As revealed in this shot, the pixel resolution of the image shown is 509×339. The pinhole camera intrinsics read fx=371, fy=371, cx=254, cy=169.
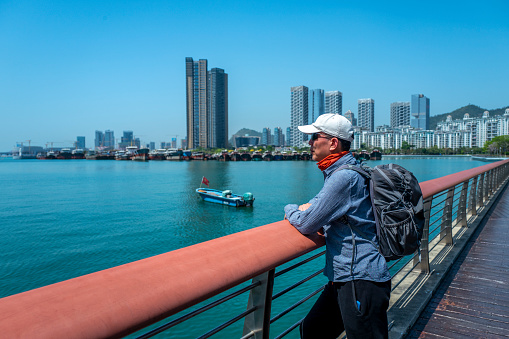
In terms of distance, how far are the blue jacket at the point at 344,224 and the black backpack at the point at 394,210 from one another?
3 centimetres

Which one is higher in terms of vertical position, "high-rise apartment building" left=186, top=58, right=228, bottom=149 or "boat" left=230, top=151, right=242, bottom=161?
"high-rise apartment building" left=186, top=58, right=228, bottom=149

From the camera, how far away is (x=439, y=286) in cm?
366

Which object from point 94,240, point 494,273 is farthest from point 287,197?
point 494,273

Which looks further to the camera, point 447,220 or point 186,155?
point 186,155

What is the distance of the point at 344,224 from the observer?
1.75m

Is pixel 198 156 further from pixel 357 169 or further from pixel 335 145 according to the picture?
pixel 357 169

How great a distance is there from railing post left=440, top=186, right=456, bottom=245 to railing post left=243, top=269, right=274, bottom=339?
3.68 m

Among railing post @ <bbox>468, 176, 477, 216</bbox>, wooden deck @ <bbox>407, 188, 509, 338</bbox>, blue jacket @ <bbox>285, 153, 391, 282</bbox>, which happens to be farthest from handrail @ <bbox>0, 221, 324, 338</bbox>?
railing post @ <bbox>468, 176, 477, 216</bbox>

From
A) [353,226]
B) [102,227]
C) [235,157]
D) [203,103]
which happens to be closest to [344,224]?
[353,226]

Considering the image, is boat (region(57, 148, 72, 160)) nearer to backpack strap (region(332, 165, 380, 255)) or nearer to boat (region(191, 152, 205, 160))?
boat (region(191, 152, 205, 160))

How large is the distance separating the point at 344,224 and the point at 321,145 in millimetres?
438

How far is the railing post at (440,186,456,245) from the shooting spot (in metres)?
4.57

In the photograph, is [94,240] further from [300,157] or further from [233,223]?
[300,157]

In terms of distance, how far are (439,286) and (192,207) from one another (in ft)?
104
